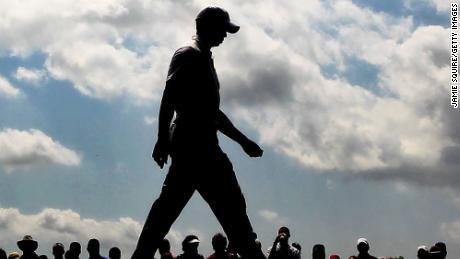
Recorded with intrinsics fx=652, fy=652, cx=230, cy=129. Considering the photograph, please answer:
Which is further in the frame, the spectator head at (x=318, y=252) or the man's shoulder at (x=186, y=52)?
the spectator head at (x=318, y=252)

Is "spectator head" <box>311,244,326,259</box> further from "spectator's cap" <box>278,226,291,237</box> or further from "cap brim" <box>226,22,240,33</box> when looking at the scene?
"cap brim" <box>226,22,240,33</box>

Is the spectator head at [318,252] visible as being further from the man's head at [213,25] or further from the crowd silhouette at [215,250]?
the man's head at [213,25]

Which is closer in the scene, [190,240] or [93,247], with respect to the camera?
[190,240]

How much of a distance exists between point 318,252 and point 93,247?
4.04 meters

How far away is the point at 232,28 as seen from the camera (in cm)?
588

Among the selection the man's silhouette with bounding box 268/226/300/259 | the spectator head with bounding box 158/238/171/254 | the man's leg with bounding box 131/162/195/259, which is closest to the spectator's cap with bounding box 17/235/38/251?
the spectator head with bounding box 158/238/171/254

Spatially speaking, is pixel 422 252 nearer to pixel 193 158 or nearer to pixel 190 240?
pixel 190 240

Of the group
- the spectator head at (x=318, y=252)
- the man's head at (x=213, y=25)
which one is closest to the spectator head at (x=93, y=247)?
the spectator head at (x=318, y=252)

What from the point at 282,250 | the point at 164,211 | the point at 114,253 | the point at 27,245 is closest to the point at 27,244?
the point at 27,245

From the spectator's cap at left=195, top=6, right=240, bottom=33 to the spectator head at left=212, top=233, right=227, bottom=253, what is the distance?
561cm

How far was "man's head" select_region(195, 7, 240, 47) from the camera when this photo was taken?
5.85 meters

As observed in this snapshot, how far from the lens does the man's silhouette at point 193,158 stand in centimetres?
554

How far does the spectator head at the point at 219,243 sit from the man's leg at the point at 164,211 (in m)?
5.24

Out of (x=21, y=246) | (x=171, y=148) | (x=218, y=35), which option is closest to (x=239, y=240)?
(x=171, y=148)
